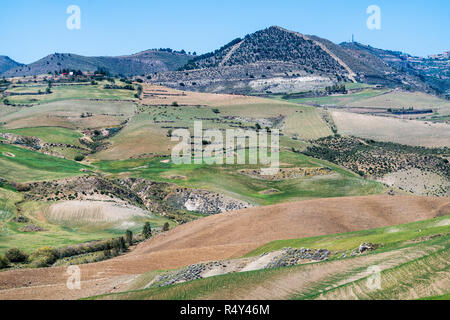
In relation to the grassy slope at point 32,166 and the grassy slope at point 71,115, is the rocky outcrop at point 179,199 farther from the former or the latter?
the grassy slope at point 71,115

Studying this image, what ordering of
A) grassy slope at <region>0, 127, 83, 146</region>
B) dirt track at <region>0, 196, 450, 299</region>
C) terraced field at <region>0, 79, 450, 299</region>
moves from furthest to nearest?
grassy slope at <region>0, 127, 83, 146</region> → dirt track at <region>0, 196, 450, 299</region> → terraced field at <region>0, 79, 450, 299</region>

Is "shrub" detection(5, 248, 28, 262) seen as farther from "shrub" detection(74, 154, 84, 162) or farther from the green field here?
the green field

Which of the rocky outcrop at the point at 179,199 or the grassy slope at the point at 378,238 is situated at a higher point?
the grassy slope at the point at 378,238

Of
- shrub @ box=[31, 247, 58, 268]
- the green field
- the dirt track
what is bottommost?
shrub @ box=[31, 247, 58, 268]

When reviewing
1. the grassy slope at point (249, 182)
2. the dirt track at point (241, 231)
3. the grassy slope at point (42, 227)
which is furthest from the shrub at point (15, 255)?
the grassy slope at point (249, 182)

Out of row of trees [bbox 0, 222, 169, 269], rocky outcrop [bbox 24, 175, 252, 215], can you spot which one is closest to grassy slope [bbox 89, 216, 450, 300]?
row of trees [bbox 0, 222, 169, 269]

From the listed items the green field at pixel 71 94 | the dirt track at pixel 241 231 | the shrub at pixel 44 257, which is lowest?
the shrub at pixel 44 257

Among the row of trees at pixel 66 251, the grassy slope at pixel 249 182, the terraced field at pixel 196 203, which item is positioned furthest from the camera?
the grassy slope at pixel 249 182
